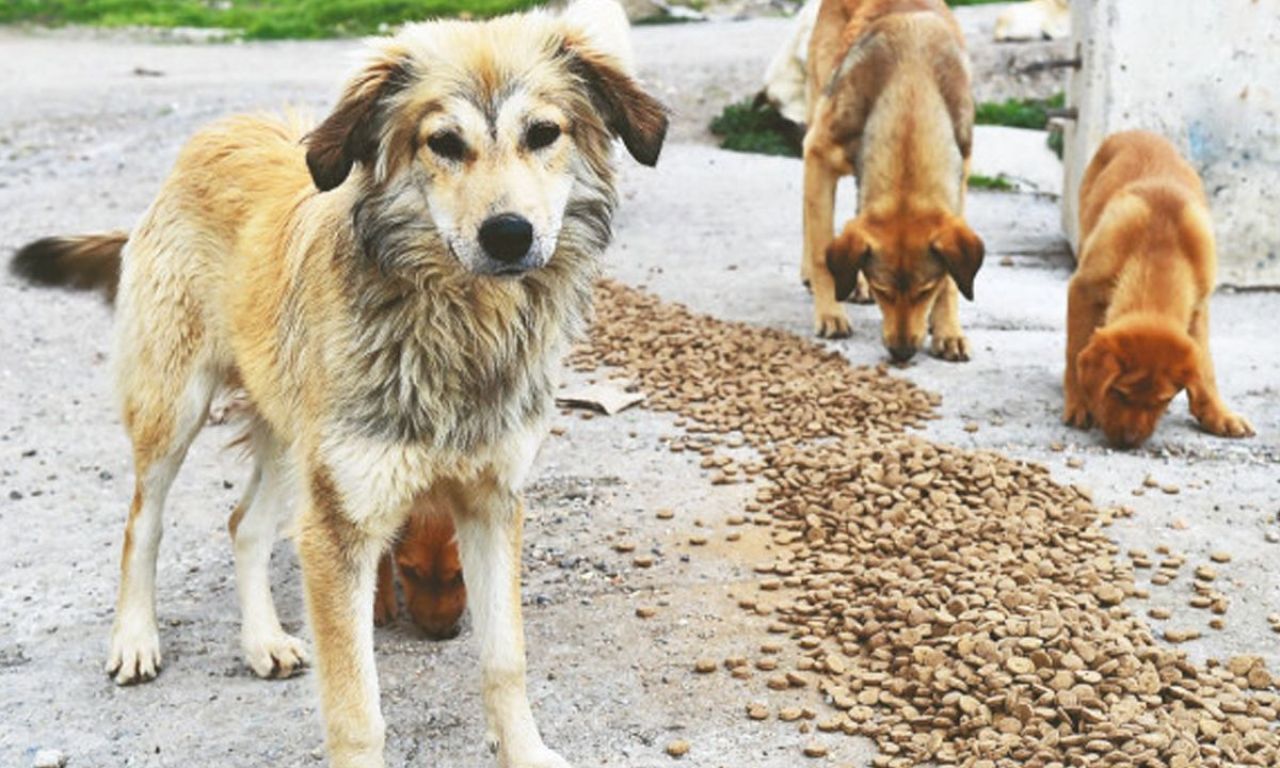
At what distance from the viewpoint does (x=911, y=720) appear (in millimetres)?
4703

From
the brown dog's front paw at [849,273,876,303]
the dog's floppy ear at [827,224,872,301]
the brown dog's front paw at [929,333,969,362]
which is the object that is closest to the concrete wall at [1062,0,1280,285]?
the brown dog's front paw at [849,273,876,303]

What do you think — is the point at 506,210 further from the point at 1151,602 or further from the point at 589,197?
the point at 1151,602

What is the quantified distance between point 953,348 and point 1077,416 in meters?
1.37

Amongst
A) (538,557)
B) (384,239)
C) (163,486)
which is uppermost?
(384,239)

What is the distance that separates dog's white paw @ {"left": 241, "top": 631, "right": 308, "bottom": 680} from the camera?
5230 mm

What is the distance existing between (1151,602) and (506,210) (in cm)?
295

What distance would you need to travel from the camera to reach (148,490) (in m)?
5.28

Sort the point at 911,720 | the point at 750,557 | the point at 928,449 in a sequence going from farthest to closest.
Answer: the point at 928,449
the point at 750,557
the point at 911,720

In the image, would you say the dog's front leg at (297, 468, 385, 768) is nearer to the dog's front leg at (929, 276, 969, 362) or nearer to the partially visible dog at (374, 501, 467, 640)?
the partially visible dog at (374, 501, 467, 640)

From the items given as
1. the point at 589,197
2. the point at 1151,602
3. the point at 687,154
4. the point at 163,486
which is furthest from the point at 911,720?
the point at 687,154

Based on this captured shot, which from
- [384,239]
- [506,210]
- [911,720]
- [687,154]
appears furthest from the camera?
[687,154]

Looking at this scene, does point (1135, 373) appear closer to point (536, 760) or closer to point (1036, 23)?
point (536, 760)

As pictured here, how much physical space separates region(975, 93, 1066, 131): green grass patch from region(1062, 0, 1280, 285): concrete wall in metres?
4.63

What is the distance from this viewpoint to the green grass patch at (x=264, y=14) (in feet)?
80.3
